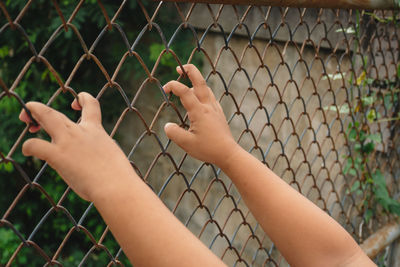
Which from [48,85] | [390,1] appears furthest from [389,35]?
[48,85]

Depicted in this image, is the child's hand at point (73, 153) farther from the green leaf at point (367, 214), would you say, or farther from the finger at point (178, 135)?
the green leaf at point (367, 214)

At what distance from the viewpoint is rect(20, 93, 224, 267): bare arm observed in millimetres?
696

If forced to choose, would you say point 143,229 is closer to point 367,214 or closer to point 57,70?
point 367,214

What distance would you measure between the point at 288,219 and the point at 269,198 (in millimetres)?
65

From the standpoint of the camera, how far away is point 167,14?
327cm

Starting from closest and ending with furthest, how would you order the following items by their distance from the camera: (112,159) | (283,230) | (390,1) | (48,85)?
(112,159) → (283,230) → (390,1) → (48,85)

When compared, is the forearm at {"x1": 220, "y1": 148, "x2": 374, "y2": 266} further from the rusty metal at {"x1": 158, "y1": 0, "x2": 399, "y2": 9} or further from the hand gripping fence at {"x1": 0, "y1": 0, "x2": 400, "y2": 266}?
the hand gripping fence at {"x1": 0, "y1": 0, "x2": 400, "y2": 266}

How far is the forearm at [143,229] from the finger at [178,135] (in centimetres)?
26

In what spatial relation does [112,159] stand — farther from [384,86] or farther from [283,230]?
[384,86]

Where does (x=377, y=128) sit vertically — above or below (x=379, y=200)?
above

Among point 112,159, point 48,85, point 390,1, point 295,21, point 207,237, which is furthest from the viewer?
point 48,85

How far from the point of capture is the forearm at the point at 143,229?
27.4 inches

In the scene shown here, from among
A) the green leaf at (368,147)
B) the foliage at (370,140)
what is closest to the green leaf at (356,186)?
the foliage at (370,140)

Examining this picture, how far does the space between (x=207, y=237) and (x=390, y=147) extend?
1585 millimetres
